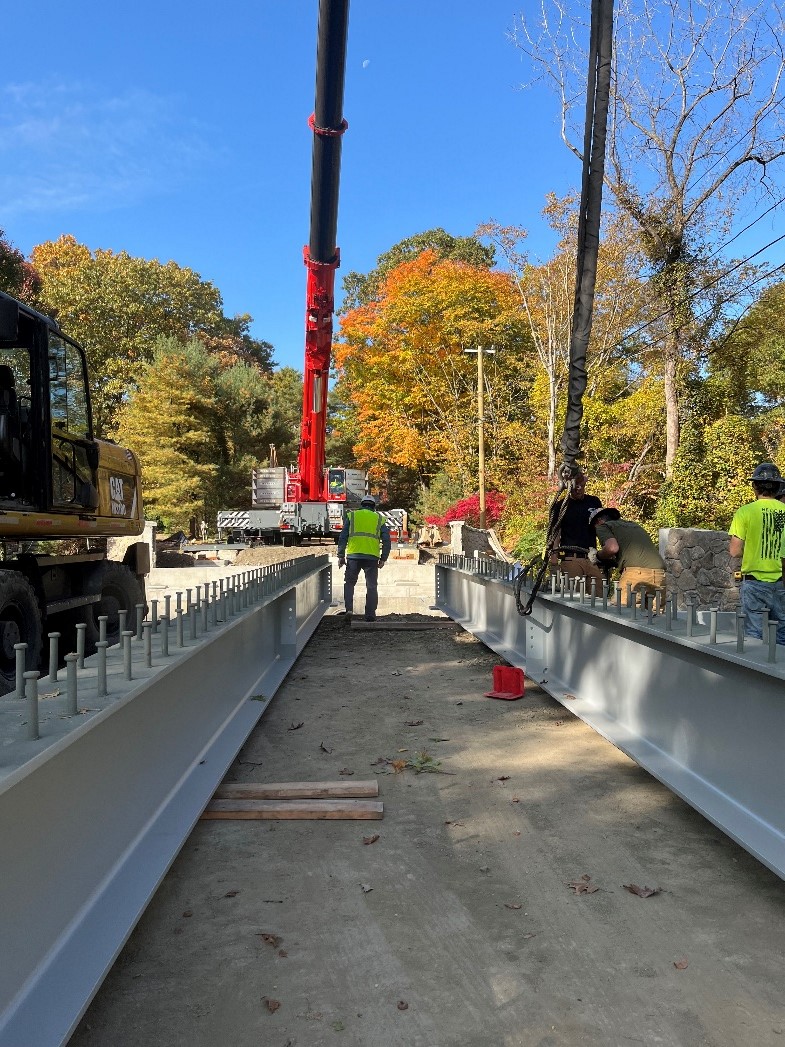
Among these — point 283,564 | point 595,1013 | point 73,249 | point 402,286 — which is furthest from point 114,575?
point 73,249

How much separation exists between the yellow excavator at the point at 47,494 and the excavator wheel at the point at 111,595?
13 millimetres

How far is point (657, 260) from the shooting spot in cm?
2134

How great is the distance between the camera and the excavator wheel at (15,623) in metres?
5.83

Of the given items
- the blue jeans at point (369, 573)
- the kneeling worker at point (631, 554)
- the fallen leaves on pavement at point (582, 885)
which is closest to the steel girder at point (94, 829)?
the fallen leaves on pavement at point (582, 885)

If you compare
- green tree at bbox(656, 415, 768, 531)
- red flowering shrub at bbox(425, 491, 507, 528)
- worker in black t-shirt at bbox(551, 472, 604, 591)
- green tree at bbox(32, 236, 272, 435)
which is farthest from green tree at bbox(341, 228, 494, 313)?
worker in black t-shirt at bbox(551, 472, 604, 591)

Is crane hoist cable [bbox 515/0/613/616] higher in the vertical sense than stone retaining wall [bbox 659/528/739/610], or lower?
higher

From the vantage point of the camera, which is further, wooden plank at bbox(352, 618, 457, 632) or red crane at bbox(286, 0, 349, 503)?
wooden plank at bbox(352, 618, 457, 632)

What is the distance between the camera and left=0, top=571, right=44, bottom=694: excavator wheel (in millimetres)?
5832

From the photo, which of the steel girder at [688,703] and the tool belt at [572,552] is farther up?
the tool belt at [572,552]

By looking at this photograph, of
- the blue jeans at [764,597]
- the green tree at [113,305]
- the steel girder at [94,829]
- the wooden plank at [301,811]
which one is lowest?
the wooden plank at [301,811]

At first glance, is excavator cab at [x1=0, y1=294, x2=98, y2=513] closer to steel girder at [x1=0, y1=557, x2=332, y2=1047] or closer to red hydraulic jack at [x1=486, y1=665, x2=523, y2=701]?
steel girder at [x1=0, y1=557, x2=332, y2=1047]

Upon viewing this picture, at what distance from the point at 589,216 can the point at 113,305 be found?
45.8m

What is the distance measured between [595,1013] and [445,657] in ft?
23.3

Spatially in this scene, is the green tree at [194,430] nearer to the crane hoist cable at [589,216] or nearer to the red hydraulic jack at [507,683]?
the red hydraulic jack at [507,683]
